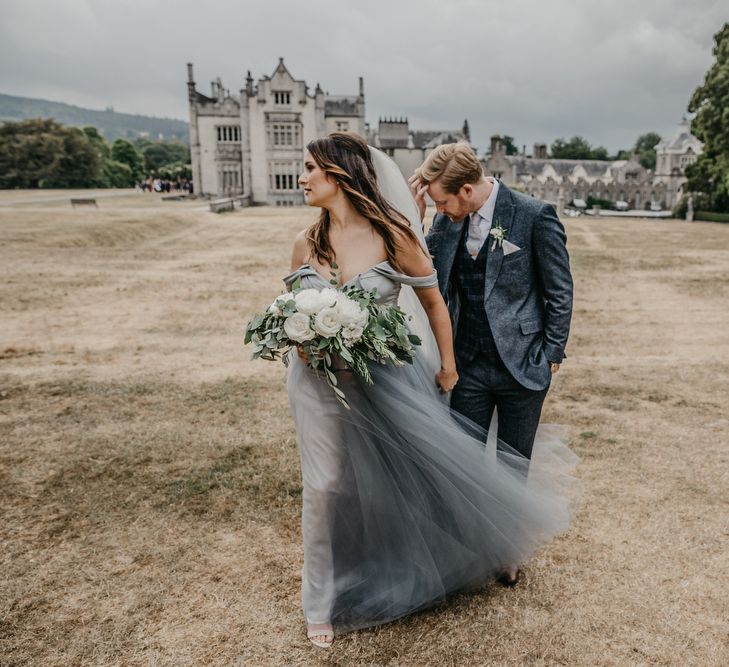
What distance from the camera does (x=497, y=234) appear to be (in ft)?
11.4

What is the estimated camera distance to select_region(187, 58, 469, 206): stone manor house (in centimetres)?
5719

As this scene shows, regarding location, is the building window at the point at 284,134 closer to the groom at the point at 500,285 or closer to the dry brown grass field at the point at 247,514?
the dry brown grass field at the point at 247,514

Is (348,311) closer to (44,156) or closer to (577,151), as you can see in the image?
(44,156)

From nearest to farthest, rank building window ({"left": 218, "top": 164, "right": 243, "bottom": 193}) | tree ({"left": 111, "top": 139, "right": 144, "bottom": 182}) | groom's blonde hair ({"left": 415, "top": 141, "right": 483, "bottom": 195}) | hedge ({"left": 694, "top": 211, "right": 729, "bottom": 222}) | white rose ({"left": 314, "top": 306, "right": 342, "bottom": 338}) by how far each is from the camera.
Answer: white rose ({"left": 314, "top": 306, "right": 342, "bottom": 338}) → groom's blonde hair ({"left": 415, "top": 141, "right": 483, "bottom": 195}) → hedge ({"left": 694, "top": 211, "right": 729, "bottom": 222}) → building window ({"left": 218, "top": 164, "right": 243, "bottom": 193}) → tree ({"left": 111, "top": 139, "right": 144, "bottom": 182})

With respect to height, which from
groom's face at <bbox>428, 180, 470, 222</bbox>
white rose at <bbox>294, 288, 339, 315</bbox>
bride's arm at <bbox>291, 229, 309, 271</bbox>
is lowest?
white rose at <bbox>294, 288, 339, 315</bbox>

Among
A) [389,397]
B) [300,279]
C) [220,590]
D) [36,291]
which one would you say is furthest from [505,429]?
[36,291]

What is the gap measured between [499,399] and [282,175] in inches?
2299

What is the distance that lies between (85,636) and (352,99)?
62304 mm

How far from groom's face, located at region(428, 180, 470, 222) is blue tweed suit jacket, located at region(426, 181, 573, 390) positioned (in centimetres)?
20

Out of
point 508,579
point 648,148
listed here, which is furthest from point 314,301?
point 648,148

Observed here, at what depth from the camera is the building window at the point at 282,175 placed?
193 ft

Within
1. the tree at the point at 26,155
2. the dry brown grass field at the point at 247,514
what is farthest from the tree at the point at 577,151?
the dry brown grass field at the point at 247,514

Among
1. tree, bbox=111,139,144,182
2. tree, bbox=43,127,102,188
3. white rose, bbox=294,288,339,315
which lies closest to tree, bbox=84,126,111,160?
tree, bbox=111,139,144,182

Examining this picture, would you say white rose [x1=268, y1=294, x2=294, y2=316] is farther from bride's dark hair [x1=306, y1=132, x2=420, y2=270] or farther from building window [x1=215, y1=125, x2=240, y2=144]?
building window [x1=215, y1=125, x2=240, y2=144]
